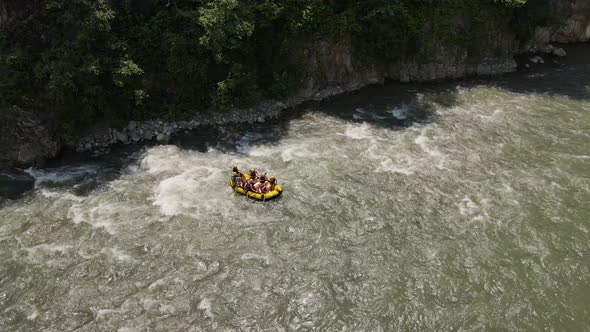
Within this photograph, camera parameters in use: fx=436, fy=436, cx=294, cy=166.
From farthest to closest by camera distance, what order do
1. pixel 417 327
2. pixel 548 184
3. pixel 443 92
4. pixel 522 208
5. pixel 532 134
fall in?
pixel 443 92 → pixel 532 134 → pixel 548 184 → pixel 522 208 → pixel 417 327

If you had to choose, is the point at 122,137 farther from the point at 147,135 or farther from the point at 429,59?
the point at 429,59

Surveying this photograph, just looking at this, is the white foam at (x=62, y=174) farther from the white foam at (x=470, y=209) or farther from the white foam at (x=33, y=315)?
the white foam at (x=470, y=209)

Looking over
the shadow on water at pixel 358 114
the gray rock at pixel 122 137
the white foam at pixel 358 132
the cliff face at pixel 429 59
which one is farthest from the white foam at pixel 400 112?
the gray rock at pixel 122 137

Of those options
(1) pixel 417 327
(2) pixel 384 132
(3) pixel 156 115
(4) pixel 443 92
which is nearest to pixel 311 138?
(2) pixel 384 132

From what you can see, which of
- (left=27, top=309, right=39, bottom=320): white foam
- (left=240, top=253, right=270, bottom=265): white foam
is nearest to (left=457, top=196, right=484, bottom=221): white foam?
(left=240, top=253, right=270, bottom=265): white foam

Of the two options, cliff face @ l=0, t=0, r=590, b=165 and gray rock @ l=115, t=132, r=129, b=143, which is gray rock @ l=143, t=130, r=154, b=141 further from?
gray rock @ l=115, t=132, r=129, b=143

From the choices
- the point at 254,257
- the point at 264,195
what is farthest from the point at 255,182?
the point at 254,257

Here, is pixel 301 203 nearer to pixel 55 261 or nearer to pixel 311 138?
pixel 311 138
